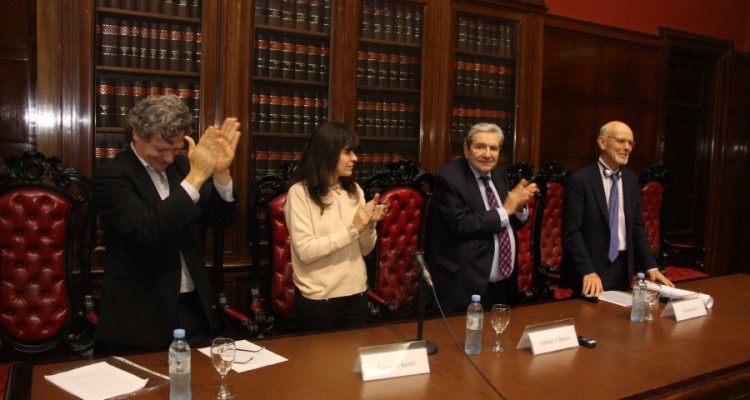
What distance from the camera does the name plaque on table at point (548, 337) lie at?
6.56ft

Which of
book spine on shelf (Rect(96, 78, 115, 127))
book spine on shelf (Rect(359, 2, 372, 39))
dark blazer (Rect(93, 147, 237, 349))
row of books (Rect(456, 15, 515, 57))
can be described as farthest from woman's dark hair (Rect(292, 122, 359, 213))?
row of books (Rect(456, 15, 515, 57))

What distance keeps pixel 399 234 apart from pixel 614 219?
1.16 m

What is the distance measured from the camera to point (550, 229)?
14.4 feet

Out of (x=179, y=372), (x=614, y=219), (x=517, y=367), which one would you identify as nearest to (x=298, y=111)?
(x=614, y=219)

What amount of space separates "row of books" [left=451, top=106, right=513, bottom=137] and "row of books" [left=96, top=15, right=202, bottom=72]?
1.85 m

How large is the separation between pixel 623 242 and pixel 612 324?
2.96ft

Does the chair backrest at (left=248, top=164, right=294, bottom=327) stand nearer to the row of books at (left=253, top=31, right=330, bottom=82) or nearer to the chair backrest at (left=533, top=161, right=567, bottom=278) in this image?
the row of books at (left=253, top=31, right=330, bottom=82)

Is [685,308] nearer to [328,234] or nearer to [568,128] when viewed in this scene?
[328,234]

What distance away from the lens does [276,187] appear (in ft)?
10.5

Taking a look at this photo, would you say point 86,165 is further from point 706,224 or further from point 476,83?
point 706,224

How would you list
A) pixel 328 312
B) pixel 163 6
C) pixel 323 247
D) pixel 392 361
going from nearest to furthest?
pixel 392 361
pixel 323 247
pixel 328 312
pixel 163 6

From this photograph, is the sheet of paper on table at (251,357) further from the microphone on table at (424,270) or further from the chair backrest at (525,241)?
the chair backrest at (525,241)

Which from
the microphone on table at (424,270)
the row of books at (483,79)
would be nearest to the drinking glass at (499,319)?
the microphone on table at (424,270)

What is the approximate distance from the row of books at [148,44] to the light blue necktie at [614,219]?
2.36 m
